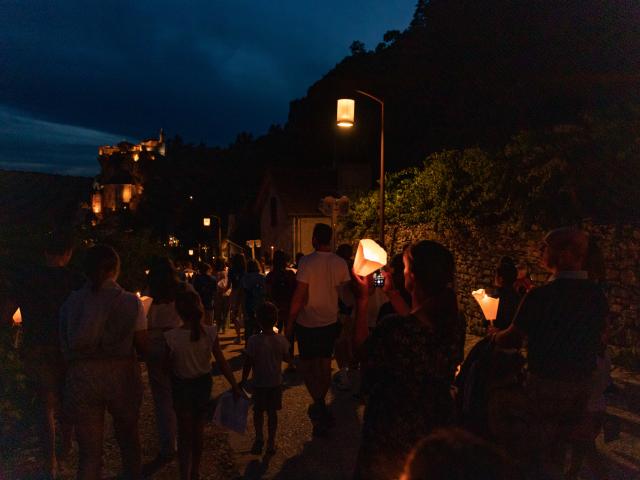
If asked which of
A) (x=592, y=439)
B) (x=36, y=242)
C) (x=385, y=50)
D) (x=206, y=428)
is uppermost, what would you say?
(x=385, y=50)

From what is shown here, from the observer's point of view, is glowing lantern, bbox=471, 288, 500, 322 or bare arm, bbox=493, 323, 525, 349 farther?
glowing lantern, bbox=471, 288, 500, 322

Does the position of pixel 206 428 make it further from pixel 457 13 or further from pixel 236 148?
pixel 236 148

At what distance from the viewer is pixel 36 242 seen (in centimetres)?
768

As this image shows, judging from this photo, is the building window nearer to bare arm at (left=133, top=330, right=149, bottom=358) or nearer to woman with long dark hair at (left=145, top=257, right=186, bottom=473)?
woman with long dark hair at (left=145, top=257, right=186, bottom=473)

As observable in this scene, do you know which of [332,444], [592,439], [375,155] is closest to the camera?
[592,439]

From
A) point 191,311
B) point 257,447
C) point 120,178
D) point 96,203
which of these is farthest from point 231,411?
point 96,203

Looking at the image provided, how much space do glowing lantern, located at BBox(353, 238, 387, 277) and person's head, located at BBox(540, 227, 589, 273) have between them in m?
1.75

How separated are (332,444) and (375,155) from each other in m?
31.2

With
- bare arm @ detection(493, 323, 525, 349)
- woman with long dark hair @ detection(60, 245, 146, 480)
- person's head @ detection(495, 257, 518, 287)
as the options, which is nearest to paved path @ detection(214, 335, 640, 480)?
person's head @ detection(495, 257, 518, 287)

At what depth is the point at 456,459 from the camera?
54.9 inches

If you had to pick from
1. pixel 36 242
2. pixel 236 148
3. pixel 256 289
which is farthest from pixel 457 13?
pixel 236 148

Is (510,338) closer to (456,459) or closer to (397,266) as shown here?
(397,266)

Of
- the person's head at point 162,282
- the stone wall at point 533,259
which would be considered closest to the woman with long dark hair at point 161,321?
the person's head at point 162,282

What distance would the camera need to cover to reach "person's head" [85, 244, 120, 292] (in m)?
3.83
